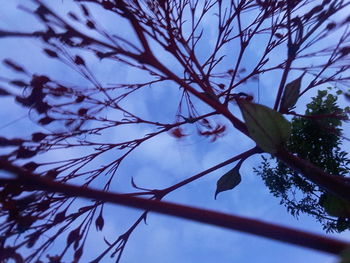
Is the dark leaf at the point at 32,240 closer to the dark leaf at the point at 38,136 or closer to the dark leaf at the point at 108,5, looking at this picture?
the dark leaf at the point at 38,136

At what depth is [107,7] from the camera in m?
1.34

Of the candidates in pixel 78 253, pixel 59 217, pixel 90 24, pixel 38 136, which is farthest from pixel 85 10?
pixel 78 253

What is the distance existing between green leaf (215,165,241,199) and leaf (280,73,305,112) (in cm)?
48

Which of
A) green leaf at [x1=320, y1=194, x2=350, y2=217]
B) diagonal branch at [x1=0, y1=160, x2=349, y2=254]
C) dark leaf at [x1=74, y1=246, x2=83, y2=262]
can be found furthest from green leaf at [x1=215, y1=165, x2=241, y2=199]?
diagonal branch at [x1=0, y1=160, x2=349, y2=254]

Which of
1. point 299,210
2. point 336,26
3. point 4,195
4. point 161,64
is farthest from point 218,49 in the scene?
point 299,210

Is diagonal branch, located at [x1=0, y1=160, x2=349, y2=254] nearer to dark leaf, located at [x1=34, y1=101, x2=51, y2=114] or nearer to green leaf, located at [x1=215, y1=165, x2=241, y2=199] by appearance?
dark leaf, located at [x1=34, y1=101, x2=51, y2=114]

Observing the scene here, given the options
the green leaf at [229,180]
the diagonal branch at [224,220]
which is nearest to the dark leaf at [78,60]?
the green leaf at [229,180]

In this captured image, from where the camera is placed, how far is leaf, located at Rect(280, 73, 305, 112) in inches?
50.8

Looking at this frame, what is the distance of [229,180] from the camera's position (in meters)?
1.74

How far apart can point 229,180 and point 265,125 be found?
0.71 meters

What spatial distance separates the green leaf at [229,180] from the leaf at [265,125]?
0.63 m

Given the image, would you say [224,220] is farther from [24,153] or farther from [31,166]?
[31,166]

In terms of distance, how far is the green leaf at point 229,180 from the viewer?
1732 millimetres

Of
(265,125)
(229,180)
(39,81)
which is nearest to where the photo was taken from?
(265,125)
